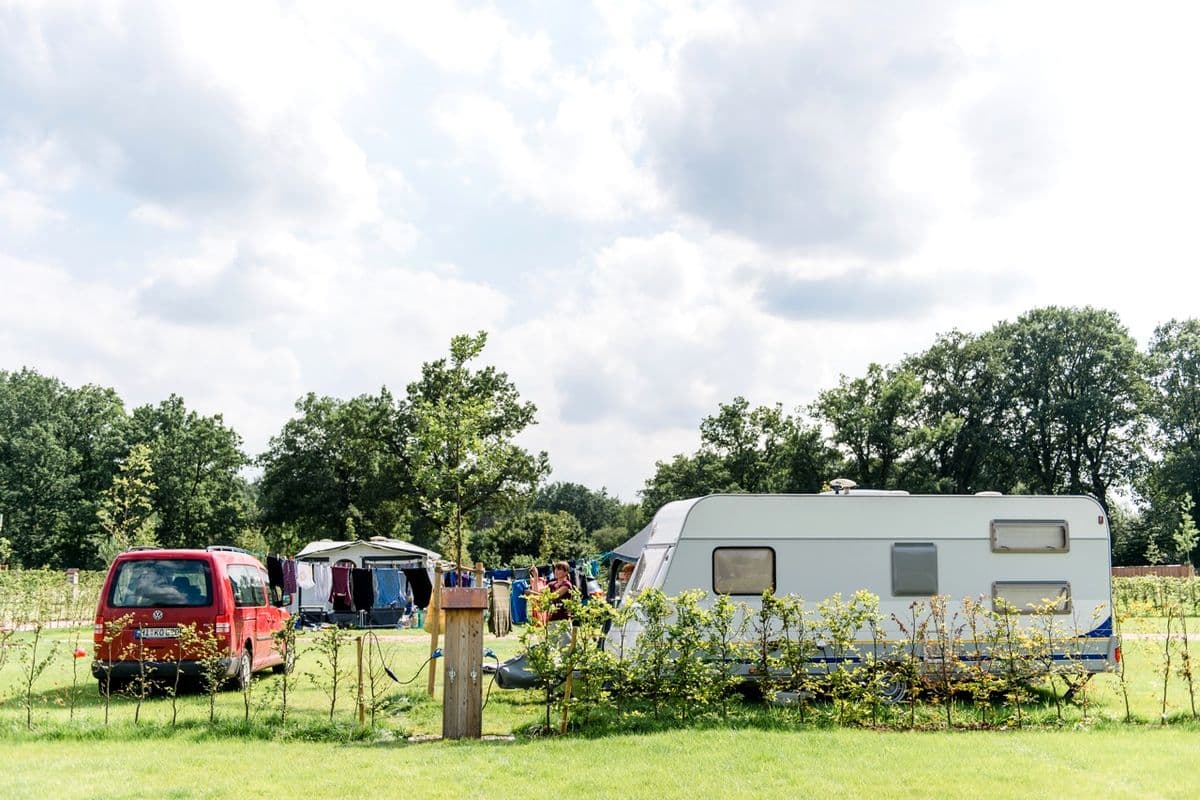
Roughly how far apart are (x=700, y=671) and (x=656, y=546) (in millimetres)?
2698

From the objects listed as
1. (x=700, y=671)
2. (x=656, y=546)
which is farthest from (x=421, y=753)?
(x=656, y=546)

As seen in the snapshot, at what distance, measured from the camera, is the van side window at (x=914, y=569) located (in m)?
10.8

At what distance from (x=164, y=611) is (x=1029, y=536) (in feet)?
30.1

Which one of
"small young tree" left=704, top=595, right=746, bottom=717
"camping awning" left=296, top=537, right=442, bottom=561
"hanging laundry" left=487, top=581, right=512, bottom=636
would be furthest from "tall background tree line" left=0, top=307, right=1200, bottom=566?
"small young tree" left=704, top=595, right=746, bottom=717

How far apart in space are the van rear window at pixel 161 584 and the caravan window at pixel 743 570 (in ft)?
17.9

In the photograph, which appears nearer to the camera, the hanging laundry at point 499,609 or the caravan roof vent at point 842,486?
the caravan roof vent at point 842,486

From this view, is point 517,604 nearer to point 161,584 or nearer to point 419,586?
point 419,586

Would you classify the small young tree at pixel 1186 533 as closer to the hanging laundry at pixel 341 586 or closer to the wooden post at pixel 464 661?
the hanging laundry at pixel 341 586

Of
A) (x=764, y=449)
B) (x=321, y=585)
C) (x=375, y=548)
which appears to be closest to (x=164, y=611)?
(x=321, y=585)

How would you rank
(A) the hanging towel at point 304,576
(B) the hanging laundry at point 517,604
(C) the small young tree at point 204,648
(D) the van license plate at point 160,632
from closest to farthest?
(C) the small young tree at point 204,648
(D) the van license plate at point 160,632
(A) the hanging towel at point 304,576
(B) the hanging laundry at point 517,604

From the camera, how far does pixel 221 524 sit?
56.1 meters

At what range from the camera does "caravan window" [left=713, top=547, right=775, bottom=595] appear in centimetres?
1072

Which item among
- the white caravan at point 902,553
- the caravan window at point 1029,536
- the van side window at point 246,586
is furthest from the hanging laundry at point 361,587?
the caravan window at point 1029,536

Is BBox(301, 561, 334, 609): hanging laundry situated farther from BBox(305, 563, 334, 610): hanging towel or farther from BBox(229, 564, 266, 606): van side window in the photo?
BBox(229, 564, 266, 606): van side window
